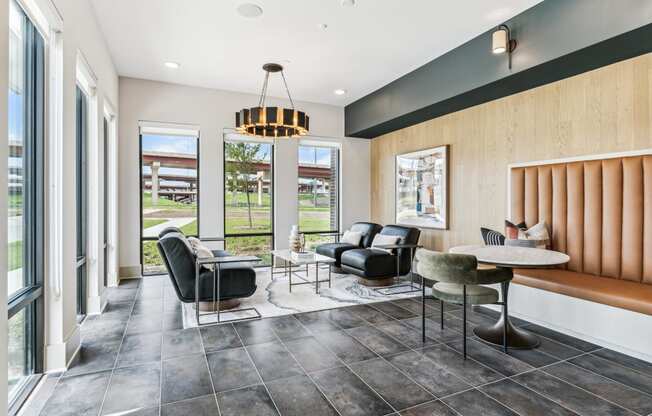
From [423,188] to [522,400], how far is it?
12.5ft

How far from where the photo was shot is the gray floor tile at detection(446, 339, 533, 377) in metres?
2.57

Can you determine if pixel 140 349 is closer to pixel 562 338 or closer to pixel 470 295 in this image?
pixel 470 295

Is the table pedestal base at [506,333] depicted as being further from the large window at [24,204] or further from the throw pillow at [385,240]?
the large window at [24,204]

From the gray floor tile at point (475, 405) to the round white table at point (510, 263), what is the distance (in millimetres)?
824

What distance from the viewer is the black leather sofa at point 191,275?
3.53 meters

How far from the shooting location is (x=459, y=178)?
5.04 m

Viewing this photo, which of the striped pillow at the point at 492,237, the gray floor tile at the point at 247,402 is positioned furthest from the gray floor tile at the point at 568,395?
the striped pillow at the point at 492,237

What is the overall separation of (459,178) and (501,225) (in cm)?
94

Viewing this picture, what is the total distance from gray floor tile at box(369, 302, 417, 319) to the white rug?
6.5 inches

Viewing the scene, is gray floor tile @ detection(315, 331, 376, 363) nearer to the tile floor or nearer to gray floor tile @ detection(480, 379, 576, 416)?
the tile floor

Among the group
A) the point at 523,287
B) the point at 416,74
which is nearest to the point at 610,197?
the point at 523,287

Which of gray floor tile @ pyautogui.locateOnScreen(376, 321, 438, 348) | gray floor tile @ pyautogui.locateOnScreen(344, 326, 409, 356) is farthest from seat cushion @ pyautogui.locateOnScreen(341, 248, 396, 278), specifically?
gray floor tile @ pyautogui.locateOnScreen(344, 326, 409, 356)

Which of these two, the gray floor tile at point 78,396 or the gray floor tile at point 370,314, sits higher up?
the gray floor tile at point 370,314

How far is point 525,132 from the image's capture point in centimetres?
411
